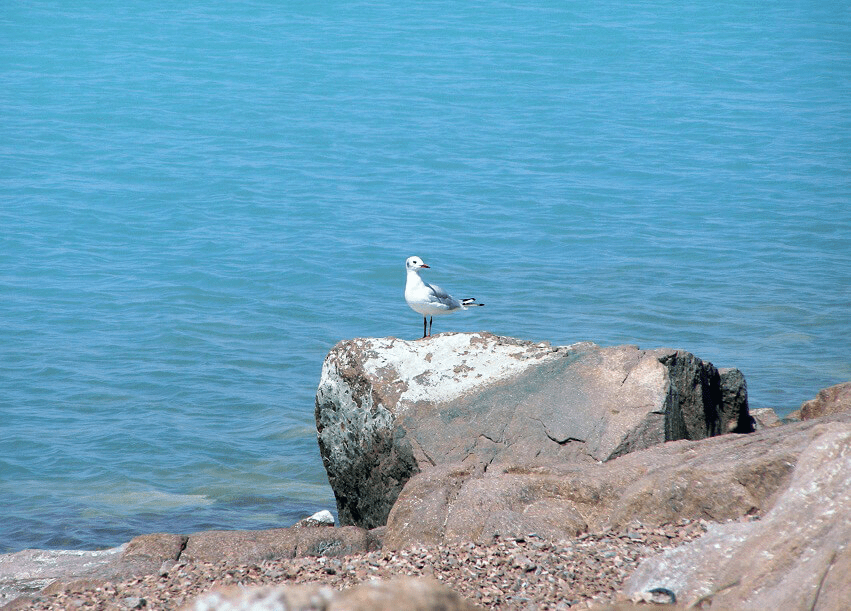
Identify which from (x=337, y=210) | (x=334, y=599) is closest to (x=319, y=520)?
(x=334, y=599)

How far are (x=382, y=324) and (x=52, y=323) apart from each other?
492 cm

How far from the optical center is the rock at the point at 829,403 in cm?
743

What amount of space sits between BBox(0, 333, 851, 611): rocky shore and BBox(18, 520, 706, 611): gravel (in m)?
0.01

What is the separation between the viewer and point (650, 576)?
13.2 ft

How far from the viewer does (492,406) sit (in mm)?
6797

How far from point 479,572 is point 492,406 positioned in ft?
7.30

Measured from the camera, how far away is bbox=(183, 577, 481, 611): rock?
2.20 m

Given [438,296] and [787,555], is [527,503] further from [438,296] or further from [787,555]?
[438,296]

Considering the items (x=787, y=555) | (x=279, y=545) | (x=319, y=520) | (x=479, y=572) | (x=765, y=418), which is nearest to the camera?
(x=787, y=555)

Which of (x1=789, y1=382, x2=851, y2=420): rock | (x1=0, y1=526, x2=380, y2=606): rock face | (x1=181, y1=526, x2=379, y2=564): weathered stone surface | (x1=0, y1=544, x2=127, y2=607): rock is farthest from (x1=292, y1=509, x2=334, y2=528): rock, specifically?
(x1=789, y1=382, x2=851, y2=420): rock

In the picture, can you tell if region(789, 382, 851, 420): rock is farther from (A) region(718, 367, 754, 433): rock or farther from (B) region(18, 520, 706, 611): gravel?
(B) region(18, 520, 706, 611): gravel

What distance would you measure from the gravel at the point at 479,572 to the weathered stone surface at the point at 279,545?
742 millimetres

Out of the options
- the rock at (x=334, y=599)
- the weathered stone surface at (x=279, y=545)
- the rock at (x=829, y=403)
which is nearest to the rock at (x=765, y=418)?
the rock at (x=829, y=403)

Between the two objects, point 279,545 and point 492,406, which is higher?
point 492,406
